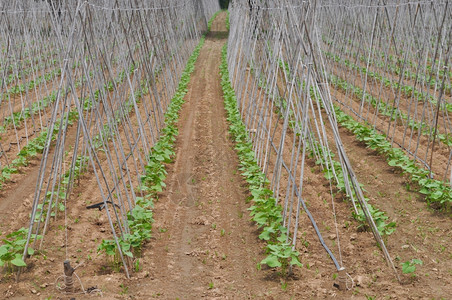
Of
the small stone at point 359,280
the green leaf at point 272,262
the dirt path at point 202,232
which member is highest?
the green leaf at point 272,262

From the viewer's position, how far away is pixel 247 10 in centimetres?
1316

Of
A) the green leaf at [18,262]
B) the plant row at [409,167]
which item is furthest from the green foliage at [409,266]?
the green leaf at [18,262]

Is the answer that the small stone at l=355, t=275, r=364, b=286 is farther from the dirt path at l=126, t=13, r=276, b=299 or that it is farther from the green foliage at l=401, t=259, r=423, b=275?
the dirt path at l=126, t=13, r=276, b=299

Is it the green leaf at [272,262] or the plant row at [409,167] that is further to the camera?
the plant row at [409,167]

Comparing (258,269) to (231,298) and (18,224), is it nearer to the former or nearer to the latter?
(231,298)

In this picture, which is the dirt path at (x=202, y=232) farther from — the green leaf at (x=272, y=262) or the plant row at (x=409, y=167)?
the plant row at (x=409, y=167)

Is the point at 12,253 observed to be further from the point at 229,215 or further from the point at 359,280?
the point at 359,280

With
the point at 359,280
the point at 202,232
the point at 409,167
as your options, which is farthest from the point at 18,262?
the point at 409,167

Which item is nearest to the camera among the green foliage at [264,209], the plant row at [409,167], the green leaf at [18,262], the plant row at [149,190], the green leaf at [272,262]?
the green leaf at [18,262]

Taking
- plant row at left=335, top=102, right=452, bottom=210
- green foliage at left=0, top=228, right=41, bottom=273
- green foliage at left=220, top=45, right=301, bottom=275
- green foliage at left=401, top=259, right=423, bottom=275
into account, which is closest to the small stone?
green foliage at left=401, top=259, right=423, bottom=275

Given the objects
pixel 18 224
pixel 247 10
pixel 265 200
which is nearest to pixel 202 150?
pixel 265 200

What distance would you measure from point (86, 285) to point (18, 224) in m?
1.97

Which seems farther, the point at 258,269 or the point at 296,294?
the point at 258,269

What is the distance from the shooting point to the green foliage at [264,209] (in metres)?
4.70
